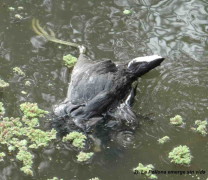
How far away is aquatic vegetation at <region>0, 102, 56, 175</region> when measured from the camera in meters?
4.23

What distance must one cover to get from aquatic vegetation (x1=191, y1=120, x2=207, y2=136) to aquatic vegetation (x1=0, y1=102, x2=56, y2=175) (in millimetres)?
1635

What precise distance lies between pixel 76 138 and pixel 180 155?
1.11m

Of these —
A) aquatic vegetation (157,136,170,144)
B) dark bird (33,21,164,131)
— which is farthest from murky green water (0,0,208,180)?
dark bird (33,21,164,131)

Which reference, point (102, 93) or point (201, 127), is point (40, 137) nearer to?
point (102, 93)

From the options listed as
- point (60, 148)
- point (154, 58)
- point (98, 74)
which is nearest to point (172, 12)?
point (154, 58)

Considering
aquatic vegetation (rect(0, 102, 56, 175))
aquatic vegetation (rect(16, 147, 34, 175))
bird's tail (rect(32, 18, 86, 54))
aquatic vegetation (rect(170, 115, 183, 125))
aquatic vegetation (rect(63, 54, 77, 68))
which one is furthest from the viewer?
bird's tail (rect(32, 18, 86, 54))

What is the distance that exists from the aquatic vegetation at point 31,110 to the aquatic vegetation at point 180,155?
153cm

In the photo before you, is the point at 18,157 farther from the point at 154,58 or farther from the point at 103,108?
the point at 154,58

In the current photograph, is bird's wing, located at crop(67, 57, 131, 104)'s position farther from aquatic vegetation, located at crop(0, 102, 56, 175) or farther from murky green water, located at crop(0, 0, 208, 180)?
aquatic vegetation, located at crop(0, 102, 56, 175)

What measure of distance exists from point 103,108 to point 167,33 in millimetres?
2337

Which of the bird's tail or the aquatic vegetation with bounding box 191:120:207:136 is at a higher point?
the bird's tail

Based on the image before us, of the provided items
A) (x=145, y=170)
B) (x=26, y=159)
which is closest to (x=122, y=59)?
(x=145, y=170)

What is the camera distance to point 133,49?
6184 millimetres

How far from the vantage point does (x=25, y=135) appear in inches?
178
